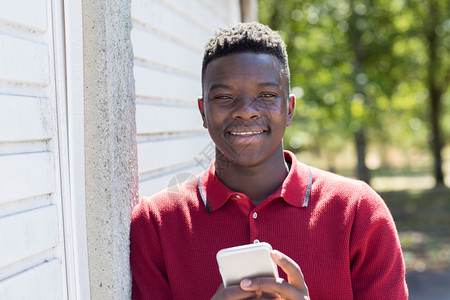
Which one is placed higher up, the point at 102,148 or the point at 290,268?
the point at 102,148

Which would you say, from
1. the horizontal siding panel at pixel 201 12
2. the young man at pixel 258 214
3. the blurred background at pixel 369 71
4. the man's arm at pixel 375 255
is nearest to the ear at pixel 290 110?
the young man at pixel 258 214

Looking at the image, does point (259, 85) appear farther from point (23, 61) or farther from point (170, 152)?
point (170, 152)

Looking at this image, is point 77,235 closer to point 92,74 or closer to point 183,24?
point 92,74

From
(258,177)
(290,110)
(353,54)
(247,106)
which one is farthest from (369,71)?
(247,106)

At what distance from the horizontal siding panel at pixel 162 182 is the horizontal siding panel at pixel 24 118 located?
75cm

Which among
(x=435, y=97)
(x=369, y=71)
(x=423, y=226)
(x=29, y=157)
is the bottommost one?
(x=423, y=226)

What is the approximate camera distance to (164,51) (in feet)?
9.15

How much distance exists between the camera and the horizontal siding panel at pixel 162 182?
2.27 meters

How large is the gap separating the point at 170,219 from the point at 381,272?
28.0 inches

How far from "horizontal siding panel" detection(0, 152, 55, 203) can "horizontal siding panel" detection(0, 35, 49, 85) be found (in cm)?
19

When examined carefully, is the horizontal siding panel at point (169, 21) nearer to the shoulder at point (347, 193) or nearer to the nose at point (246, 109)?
the nose at point (246, 109)

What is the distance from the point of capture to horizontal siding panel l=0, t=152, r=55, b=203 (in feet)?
4.18

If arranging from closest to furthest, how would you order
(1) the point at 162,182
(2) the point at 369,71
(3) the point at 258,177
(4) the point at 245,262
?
(4) the point at 245,262
(3) the point at 258,177
(1) the point at 162,182
(2) the point at 369,71

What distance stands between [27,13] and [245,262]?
84 cm
